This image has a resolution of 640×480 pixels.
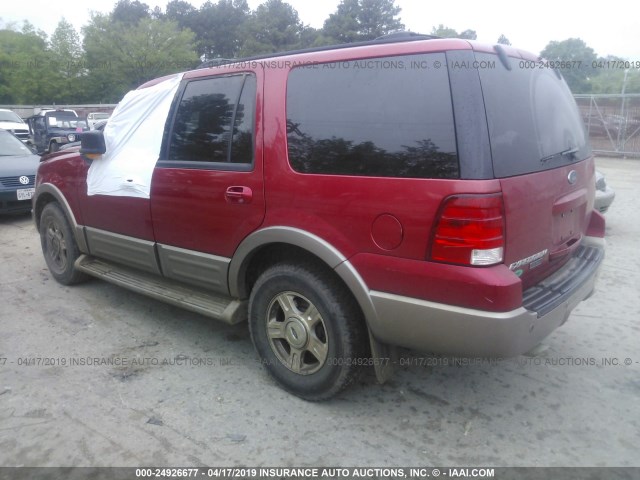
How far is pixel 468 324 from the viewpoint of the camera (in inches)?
88.8

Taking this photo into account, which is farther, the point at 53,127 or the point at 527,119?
the point at 53,127

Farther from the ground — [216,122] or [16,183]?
[216,122]

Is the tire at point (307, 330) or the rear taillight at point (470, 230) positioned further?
the tire at point (307, 330)

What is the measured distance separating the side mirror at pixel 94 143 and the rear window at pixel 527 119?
3.05 m

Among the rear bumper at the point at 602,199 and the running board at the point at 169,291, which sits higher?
the running board at the point at 169,291

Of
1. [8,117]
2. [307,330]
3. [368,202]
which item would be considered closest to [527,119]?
[368,202]

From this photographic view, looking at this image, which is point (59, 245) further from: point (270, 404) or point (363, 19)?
point (363, 19)

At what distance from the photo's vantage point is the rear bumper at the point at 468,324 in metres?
2.24

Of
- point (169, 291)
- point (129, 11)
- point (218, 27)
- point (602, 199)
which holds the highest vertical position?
point (129, 11)

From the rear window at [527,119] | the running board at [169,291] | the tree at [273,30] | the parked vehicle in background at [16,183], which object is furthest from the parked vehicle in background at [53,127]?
the tree at [273,30]

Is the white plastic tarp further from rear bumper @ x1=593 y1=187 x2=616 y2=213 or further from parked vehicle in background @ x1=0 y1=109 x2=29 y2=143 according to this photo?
parked vehicle in background @ x1=0 y1=109 x2=29 y2=143

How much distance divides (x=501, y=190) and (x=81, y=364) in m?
2.98

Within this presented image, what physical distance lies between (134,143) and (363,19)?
5882 cm

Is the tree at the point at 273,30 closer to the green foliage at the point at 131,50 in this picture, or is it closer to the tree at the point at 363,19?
the green foliage at the point at 131,50
